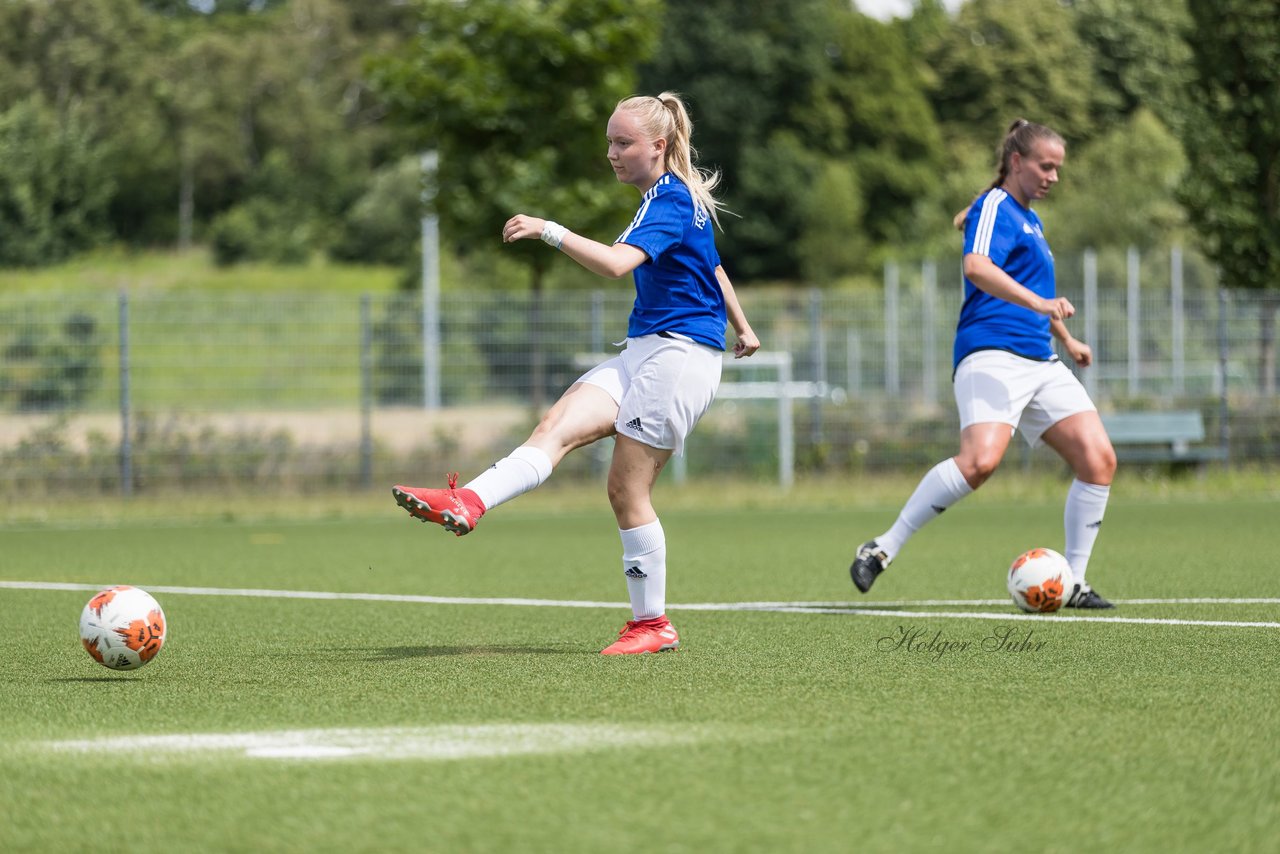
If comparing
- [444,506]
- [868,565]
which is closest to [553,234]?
[444,506]

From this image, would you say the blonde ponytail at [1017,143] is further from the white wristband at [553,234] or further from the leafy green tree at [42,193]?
the leafy green tree at [42,193]

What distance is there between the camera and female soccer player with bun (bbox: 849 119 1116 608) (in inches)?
303

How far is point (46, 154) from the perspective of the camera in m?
30.8

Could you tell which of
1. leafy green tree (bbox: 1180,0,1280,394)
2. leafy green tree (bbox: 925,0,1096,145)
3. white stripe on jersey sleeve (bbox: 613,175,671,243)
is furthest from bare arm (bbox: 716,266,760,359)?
leafy green tree (bbox: 925,0,1096,145)

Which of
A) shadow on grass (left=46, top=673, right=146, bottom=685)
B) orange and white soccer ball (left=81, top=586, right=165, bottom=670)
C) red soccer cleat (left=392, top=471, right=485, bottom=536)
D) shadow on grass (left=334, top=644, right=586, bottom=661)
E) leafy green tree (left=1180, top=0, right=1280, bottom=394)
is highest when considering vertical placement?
leafy green tree (left=1180, top=0, right=1280, bottom=394)

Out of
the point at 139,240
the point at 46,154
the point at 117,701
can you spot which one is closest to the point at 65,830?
the point at 117,701

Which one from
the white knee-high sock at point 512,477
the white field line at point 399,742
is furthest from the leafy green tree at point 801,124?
the white field line at point 399,742

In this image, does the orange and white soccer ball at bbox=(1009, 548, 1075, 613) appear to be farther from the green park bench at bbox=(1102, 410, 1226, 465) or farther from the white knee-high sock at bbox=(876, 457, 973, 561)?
the green park bench at bbox=(1102, 410, 1226, 465)

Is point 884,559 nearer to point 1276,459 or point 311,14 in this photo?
point 1276,459

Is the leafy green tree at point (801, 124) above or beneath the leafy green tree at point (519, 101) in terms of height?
above

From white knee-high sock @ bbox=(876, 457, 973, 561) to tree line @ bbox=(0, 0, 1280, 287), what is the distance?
11.0 meters

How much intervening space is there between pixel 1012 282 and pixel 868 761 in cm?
371

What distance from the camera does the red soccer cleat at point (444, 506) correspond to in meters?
5.56

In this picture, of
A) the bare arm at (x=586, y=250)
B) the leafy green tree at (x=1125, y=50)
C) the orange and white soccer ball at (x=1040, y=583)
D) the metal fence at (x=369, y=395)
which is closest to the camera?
the bare arm at (x=586, y=250)
